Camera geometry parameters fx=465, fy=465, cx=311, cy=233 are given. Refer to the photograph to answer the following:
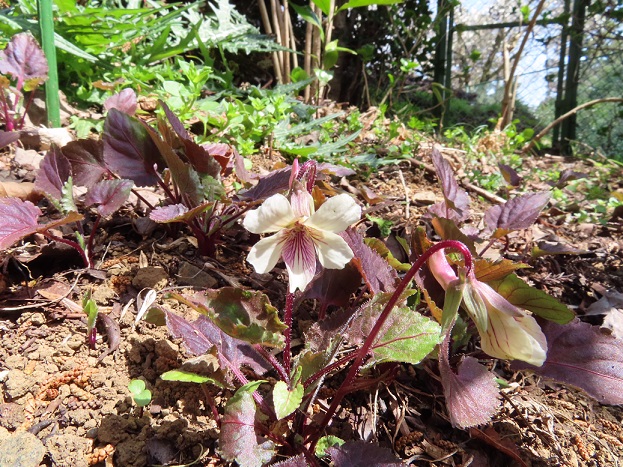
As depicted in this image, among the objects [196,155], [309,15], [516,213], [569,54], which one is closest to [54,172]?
[196,155]

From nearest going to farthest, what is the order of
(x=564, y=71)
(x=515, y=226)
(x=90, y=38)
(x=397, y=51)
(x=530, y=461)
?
(x=530, y=461) < (x=515, y=226) < (x=90, y=38) < (x=397, y=51) < (x=564, y=71)

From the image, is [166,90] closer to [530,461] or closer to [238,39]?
[238,39]

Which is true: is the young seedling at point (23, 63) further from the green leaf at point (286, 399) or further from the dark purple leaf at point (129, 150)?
the green leaf at point (286, 399)

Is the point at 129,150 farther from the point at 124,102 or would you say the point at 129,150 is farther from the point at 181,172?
the point at 124,102

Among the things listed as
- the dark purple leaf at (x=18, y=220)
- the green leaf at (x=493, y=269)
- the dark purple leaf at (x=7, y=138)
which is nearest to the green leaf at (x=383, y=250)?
the green leaf at (x=493, y=269)

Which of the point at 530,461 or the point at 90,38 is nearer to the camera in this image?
the point at 530,461

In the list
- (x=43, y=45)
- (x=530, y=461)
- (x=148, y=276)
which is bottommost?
(x=530, y=461)

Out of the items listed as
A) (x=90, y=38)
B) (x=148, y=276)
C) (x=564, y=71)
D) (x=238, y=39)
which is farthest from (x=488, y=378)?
(x=564, y=71)
